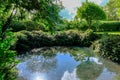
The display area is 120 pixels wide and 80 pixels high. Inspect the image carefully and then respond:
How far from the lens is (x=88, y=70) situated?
17453 mm

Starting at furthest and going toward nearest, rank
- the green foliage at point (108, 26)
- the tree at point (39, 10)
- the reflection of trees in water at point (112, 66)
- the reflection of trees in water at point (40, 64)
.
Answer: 1. the green foliage at point (108, 26)
2. the reflection of trees in water at point (40, 64)
3. the reflection of trees in water at point (112, 66)
4. the tree at point (39, 10)

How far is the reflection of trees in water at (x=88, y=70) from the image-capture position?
15.6m

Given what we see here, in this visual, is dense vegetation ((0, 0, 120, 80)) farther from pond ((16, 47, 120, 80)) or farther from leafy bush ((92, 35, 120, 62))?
pond ((16, 47, 120, 80))

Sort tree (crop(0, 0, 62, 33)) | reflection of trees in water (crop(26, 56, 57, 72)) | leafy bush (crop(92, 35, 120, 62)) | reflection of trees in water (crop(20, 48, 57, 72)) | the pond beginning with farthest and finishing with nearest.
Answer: leafy bush (crop(92, 35, 120, 62)) → reflection of trees in water (crop(20, 48, 57, 72)) → reflection of trees in water (crop(26, 56, 57, 72)) → the pond → tree (crop(0, 0, 62, 33))

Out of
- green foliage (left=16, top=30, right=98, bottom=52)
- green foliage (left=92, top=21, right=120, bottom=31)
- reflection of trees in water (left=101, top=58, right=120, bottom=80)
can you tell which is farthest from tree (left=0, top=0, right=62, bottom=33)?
green foliage (left=92, top=21, right=120, bottom=31)

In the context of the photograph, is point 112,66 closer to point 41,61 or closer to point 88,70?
point 88,70

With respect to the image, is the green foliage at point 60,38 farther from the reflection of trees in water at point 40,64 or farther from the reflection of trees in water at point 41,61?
the reflection of trees in water at point 40,64

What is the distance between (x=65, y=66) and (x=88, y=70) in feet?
6.81

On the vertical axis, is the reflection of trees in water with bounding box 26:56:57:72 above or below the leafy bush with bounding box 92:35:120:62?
below

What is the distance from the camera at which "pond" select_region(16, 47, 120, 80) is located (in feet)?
52.1

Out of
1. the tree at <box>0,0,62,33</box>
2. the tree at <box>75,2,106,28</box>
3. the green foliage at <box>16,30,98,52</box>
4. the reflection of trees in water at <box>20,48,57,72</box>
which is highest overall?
the tree at <box>0,0,62,33</box>

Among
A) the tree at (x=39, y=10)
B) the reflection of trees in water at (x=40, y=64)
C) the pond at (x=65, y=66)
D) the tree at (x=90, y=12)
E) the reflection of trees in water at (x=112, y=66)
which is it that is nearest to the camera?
the tree at (x=39, y=10)

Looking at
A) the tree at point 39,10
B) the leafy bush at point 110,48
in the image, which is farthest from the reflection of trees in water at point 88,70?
the tree at point 39,10

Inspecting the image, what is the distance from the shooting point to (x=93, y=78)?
15.4 m
